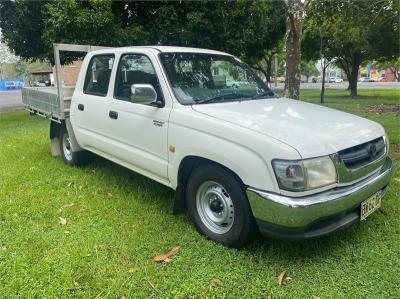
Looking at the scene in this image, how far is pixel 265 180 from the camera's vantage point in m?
Answer: 2.86

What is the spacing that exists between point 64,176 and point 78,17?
247 inches

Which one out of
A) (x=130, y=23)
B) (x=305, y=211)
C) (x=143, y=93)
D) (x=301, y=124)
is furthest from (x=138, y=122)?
(x=130, y=23)

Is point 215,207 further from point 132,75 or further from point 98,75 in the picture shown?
point 98,75

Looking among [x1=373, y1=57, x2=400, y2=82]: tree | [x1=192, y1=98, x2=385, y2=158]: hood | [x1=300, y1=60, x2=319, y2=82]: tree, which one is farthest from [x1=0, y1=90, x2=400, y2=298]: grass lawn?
[x1=300, y1=60, x2=319, y2=82]: tree

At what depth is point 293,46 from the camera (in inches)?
279

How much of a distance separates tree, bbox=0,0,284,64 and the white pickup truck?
6269mm

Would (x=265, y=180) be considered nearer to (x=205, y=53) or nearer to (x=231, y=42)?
(x=205, y=53)

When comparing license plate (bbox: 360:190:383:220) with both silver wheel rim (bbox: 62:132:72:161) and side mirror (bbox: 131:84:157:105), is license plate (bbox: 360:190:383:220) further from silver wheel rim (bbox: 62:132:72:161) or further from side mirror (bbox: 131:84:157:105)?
silver wheel rim (bbox: 62:132:72:161)

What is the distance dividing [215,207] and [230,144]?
71 cm

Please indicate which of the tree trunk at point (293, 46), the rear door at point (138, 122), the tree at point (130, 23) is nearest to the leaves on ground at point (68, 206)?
the rear door at point (138, 122)

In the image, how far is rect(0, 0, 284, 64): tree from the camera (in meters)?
10.5

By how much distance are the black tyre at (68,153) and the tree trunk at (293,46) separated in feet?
13.6

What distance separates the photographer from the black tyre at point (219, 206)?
313 centimetres

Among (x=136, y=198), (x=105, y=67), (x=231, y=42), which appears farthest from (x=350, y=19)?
(x=136, y=198)
